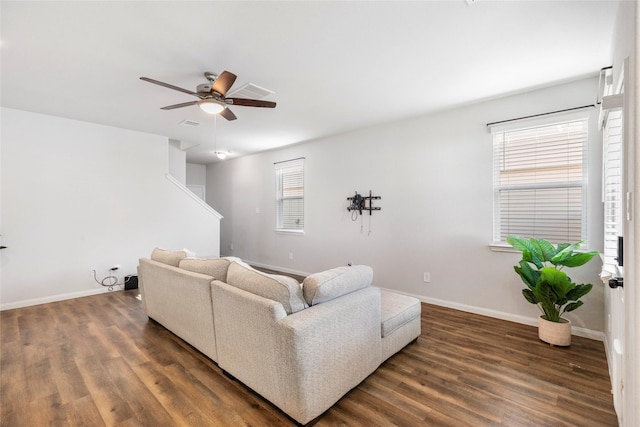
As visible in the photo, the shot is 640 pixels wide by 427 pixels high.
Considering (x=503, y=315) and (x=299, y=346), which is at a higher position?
(x=299, y=346)

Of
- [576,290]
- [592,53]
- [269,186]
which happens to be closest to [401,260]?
[576,290]

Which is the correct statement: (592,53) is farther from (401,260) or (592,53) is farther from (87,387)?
(87,387)

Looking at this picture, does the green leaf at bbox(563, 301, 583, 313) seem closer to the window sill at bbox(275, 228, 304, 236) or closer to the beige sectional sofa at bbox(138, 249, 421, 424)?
the beige sectional sofa at bbox(138, 249, 421, 424)

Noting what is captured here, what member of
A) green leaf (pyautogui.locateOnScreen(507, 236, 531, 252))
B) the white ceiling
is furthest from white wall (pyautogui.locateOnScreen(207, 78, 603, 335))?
green leaf (pyautogui.locateOnScreen(507, 236, 531, 252))

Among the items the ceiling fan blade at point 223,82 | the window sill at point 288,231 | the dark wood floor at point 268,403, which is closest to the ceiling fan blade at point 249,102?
the ceiling fan blade at point 223,82

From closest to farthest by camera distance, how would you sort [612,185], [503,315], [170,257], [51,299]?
[612,185] < [170,257] < [503,315] < [51,299]

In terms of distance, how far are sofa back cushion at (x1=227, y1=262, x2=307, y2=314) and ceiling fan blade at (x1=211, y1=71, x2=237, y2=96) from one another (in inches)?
60.4

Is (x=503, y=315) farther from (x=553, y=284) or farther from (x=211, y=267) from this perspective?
(x=211, y=267)

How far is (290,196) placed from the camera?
5.84m

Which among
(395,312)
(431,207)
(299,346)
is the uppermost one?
(431,207)

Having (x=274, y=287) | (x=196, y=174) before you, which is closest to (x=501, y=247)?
(x=274, y=287)

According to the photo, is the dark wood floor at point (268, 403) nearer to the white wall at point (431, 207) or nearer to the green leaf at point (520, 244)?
the white wall at point (431, 207)

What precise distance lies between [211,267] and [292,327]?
3.60 ft

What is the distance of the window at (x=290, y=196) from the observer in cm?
565
